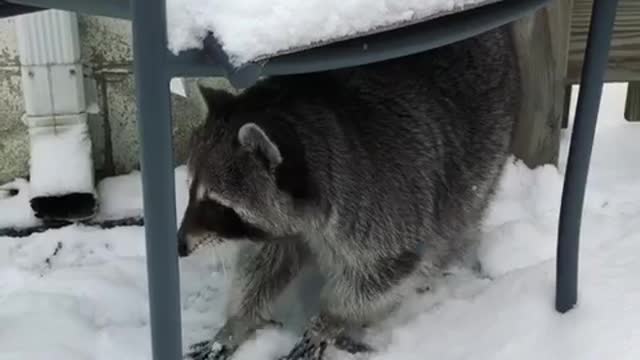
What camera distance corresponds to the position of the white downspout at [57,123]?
7.48ft

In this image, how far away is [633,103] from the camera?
2.63 meters

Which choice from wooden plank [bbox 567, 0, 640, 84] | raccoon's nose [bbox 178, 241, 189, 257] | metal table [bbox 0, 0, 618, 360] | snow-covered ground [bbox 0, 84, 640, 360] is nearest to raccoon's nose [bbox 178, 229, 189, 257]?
raccoon's nose [bbox 178, 241, 189, 257]

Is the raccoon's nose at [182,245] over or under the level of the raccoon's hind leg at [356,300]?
over

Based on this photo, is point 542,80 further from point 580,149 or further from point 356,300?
point 356,300

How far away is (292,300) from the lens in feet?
7.20

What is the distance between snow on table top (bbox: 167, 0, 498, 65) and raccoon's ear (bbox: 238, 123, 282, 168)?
0.42 m

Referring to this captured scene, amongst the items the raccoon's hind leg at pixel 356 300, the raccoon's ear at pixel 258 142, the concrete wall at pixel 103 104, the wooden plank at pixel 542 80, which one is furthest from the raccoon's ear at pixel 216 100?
the wooden plank at pixel 542 80

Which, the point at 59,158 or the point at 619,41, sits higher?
the point at 619,41

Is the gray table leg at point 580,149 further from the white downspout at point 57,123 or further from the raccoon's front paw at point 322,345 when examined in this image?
the white downspout at point 57,123

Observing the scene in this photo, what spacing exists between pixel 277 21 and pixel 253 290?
892 mm

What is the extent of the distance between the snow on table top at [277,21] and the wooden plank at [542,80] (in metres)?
1.00

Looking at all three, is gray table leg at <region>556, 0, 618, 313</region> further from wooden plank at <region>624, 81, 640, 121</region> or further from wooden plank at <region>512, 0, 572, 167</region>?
wooden plank at <region>624, 81, 640, 121</region>

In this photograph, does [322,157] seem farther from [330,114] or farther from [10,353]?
[10,353]

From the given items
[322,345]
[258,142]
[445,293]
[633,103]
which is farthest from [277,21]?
[633,103]
